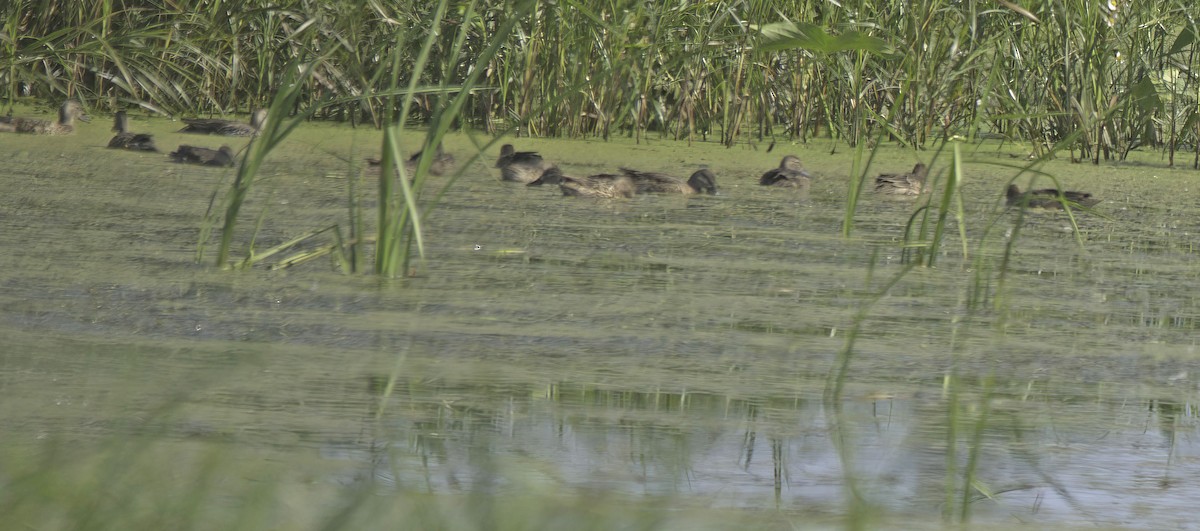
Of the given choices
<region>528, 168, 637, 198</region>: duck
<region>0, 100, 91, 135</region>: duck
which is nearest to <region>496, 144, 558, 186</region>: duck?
<region>528, 168, 637, 198</region>: duck

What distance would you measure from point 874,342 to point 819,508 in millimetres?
1023

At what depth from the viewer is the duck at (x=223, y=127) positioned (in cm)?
617

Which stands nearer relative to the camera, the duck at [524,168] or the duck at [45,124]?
the duck at [524,168]

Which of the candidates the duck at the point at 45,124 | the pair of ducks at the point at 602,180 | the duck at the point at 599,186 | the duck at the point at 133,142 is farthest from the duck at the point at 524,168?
the duck at the point at 45,124

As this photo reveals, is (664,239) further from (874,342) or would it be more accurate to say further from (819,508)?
(819,508)

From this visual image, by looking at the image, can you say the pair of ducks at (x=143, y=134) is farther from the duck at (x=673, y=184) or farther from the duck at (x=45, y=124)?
the duck at (x=673, y=184)

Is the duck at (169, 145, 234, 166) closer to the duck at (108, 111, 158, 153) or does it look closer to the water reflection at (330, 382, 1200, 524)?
the duck at (108, 111, 158, 153)

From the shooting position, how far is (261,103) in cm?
686

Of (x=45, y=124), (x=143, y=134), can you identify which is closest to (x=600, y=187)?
(x=143, y=134)

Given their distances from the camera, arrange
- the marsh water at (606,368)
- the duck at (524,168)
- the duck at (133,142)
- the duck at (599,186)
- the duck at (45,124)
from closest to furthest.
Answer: the marsh water at (606,368) → the duck at (599,186) → the duck at (524,168) → the duck at (133,142) → the duck at (45,124)

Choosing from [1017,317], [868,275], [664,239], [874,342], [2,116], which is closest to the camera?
[874,342]

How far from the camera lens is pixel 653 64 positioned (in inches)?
259

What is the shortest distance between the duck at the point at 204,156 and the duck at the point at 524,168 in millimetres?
903

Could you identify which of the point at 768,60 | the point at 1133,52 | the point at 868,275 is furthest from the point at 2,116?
the point at 1133,52
